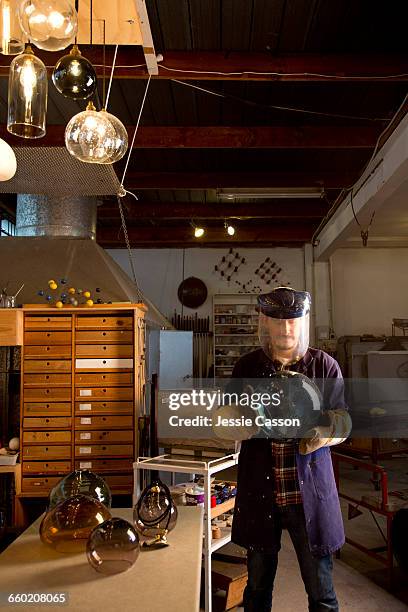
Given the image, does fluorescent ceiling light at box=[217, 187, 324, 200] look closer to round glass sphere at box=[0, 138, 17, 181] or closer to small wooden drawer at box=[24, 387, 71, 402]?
small wooden drawer at box=[24, 387, 71, 402]

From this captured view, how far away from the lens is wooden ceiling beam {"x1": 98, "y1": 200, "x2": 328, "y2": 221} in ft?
22.2

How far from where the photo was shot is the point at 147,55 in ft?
9.95

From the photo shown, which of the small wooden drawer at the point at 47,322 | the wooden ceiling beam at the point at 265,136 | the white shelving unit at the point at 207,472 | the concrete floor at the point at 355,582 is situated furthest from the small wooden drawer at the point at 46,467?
the wooden ceiling beam at the point at 265,136

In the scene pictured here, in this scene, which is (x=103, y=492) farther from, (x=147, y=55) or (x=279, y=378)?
(x=147, y=55)

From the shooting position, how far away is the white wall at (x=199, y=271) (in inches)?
336

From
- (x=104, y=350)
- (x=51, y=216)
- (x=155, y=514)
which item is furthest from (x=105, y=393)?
(x=155, y=514)

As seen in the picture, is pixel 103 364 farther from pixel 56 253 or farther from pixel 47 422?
pixel 56 253

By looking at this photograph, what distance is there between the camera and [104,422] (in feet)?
13.6

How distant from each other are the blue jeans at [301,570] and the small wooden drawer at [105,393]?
2.36 metres

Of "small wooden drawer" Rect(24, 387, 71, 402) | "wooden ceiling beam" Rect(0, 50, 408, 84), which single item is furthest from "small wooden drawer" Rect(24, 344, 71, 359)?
"wooden ceiling beam" Rect(0, 50, 408, 84)

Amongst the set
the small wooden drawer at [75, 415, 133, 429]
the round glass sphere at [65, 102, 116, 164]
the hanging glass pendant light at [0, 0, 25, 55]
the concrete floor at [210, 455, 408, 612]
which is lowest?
the concrete floor at [210, 455, 408, 612]

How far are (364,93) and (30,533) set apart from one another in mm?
3781

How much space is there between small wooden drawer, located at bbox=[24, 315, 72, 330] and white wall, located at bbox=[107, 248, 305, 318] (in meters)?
4.29

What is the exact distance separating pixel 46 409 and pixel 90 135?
2.90 m
